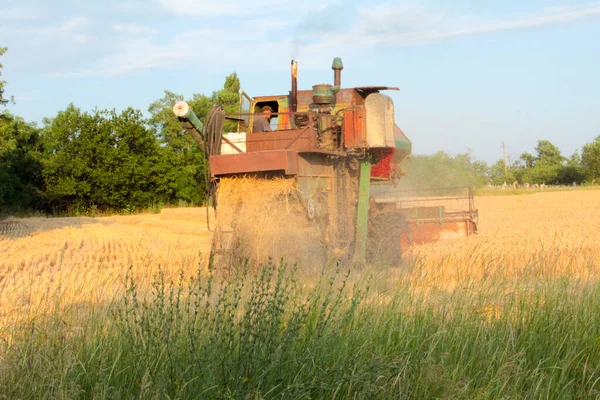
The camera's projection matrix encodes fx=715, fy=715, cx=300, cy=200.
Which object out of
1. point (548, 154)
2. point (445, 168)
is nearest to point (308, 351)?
point (445, 168)

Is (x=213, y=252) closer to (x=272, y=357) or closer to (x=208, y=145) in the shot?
(x=208, y=145)

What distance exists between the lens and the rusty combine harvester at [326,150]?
399 inches

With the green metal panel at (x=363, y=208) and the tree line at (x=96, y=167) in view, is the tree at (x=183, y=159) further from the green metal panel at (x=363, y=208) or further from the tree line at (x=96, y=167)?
the green metal panel at (x=363, y=208)

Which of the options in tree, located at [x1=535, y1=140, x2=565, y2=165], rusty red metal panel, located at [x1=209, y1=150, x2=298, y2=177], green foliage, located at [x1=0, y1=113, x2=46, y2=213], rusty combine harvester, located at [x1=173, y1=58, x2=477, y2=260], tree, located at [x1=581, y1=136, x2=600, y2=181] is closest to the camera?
rusty red metal panel, located at [x1=209, y1=150, x2=298, y2=177]

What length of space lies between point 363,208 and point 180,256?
3878mm

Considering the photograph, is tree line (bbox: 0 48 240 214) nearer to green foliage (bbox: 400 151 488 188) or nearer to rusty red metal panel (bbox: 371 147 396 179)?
green foliage (bbox: 400 151 488 188)

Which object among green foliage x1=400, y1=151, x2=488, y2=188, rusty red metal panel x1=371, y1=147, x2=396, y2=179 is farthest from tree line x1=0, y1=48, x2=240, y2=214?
rusty red metal panel x1=371, y1=147, x2=396, y2=179

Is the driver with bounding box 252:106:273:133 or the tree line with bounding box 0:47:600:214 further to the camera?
the tree line with bounding box 0:47:600:214

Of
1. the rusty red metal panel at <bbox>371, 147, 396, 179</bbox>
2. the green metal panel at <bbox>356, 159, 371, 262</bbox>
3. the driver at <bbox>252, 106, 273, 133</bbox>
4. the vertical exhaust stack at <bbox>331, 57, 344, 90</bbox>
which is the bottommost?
the green metal panel at <bbox>356, 159, 371, 262</bbox>

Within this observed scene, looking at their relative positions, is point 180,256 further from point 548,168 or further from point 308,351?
point 548,168

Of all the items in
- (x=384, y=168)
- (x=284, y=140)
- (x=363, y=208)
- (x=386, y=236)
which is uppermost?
(x=284, y=140)

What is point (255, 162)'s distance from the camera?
9.95 meters

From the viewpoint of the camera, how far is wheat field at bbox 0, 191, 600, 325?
6.91 metres

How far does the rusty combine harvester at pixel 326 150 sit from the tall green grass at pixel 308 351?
4694 millimetres
